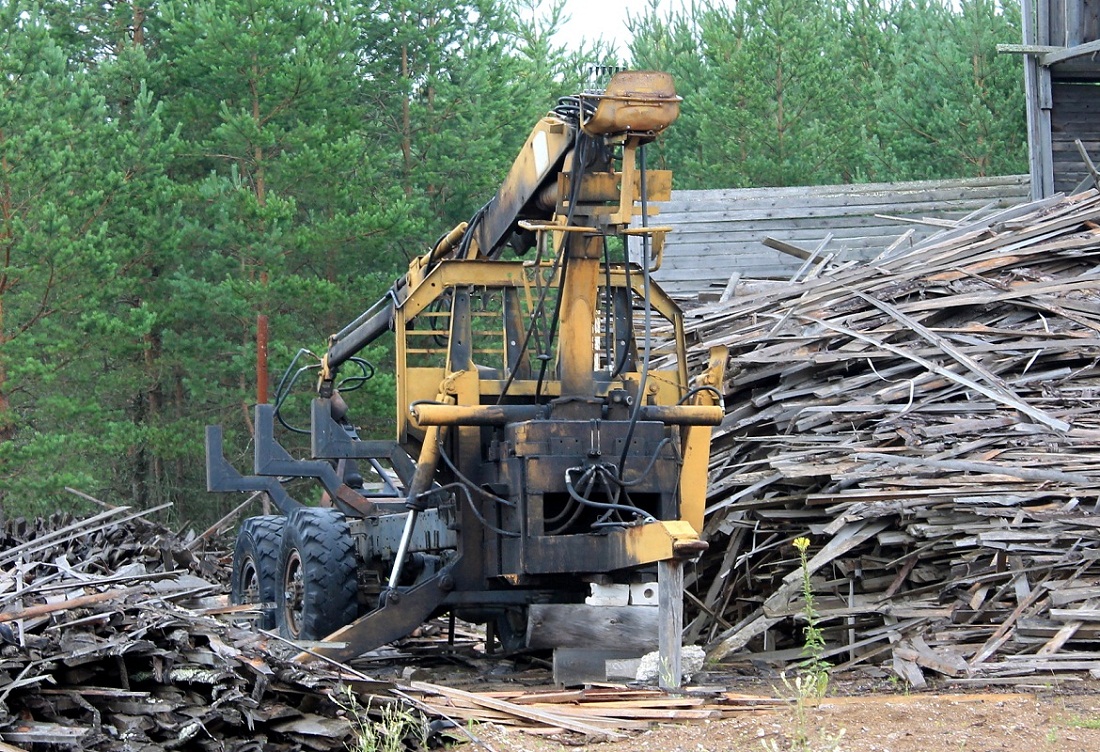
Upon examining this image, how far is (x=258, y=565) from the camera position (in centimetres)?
1193

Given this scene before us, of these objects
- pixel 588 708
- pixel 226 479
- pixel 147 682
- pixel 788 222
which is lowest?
pixel 588 708

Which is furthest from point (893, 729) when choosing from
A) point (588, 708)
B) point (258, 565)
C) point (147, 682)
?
point (258, 565)

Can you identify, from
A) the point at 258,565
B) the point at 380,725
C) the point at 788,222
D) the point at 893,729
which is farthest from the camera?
the point at 788,222

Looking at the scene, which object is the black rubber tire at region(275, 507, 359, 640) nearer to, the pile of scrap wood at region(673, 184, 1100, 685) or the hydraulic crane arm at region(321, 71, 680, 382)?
the hydraulic crane arm at region(321, 71, 680, 382)

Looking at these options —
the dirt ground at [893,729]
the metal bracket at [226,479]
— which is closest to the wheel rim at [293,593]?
the metal bracket at [226,479]

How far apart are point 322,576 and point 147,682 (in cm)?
314

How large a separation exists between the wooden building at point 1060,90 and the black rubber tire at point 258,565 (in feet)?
37.5

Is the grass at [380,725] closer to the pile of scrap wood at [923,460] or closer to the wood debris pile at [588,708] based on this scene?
the wood debris pile at [588,708]

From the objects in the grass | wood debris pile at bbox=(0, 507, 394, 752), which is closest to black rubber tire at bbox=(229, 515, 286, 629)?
wood debris pile at bbox=(0, 507, 394, 752)

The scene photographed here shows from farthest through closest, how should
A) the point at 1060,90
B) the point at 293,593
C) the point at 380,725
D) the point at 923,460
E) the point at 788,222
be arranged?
the point at 1060,90 → the point at 788,222 → the point at 293,593 → the point at 923,460 → the point at 380,725

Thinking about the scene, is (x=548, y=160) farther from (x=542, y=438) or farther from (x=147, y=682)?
(x=147, y=682)

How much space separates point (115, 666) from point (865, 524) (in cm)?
A: 556

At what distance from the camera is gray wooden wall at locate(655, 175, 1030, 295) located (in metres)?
18.0

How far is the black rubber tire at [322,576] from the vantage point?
10.4 m
